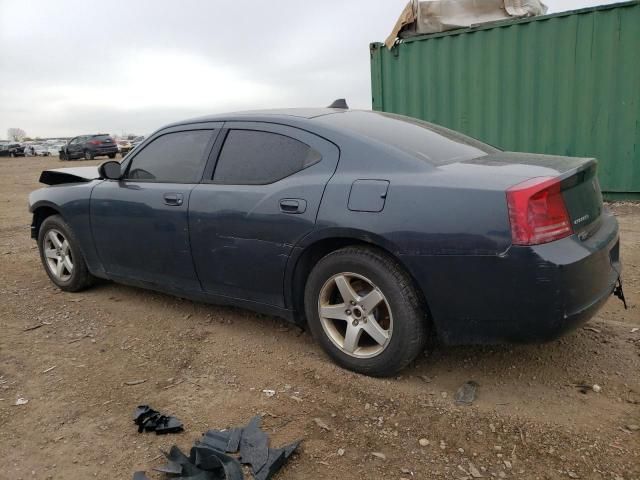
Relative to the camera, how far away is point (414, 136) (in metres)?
3.18

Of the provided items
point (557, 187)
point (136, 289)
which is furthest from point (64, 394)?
point (557, 187)

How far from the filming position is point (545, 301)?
2389 mm

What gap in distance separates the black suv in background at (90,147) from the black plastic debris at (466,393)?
1227 inches

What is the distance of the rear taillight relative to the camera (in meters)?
2.36

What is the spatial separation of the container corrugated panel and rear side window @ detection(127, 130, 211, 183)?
5410mm

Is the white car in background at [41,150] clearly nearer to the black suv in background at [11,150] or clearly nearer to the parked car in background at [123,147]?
the black suv in background at [11,150]

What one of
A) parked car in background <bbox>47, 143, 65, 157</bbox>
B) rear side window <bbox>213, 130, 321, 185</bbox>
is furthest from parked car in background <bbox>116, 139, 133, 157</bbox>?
rear side window <bbox>213, 130, 321, 185</bbox>

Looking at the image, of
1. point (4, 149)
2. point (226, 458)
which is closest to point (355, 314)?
point (226, 458)

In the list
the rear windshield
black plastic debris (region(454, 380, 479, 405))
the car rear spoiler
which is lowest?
black plastic debris (region(454, 380, 479, 405))

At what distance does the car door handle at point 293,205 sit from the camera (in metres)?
2.97

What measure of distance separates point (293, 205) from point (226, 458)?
1.36 meters

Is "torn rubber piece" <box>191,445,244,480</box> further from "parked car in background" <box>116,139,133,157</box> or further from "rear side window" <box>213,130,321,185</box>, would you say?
"parked car in background" <box>116,139,133,157</box>

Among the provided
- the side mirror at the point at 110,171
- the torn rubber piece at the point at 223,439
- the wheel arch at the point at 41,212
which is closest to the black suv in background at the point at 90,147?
the wheel arch at the point at 41,212

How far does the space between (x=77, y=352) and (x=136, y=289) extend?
1.29 meters
